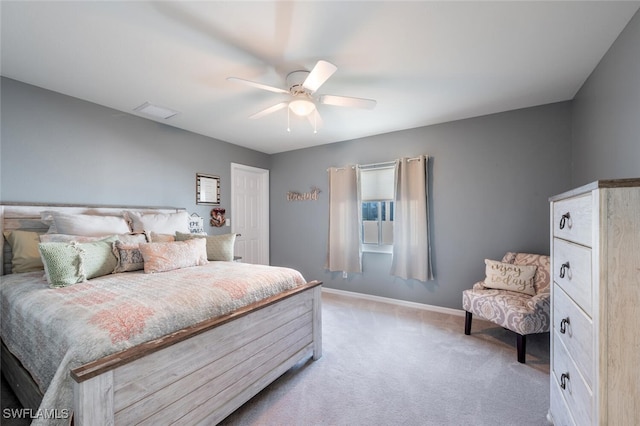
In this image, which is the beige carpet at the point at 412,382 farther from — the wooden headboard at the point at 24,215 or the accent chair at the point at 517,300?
the wooden headboard at the point at 24,215

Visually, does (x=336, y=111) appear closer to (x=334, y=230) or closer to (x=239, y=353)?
(x=334, y=230)

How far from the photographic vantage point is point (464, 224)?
3254 mm

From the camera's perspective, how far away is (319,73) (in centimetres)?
179

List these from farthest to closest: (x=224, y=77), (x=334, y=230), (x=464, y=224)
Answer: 1. (x=334, y=230)
2. (x=464, y=224)
3. (x=224, y=77)

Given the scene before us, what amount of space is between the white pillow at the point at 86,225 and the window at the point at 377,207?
2.98 metres

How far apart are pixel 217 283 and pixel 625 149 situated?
286 cm

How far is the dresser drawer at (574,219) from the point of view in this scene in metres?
1.04

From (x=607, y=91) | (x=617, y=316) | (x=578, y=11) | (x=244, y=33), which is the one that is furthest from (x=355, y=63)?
(x=617, y=316)

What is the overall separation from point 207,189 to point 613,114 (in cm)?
433

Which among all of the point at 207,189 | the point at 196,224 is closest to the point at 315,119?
the point at 207,189

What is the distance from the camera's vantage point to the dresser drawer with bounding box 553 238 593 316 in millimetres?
1043

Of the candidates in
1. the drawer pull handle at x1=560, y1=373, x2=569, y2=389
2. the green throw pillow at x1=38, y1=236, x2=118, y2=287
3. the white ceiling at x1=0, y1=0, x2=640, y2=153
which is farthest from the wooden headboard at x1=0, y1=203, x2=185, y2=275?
the drawer pull handle at x1=560, y1=373, x2=569, y2=389

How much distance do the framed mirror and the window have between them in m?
2.24

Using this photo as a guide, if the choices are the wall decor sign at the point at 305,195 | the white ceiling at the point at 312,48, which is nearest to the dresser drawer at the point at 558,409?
the white ceiling at the point at 312,48
